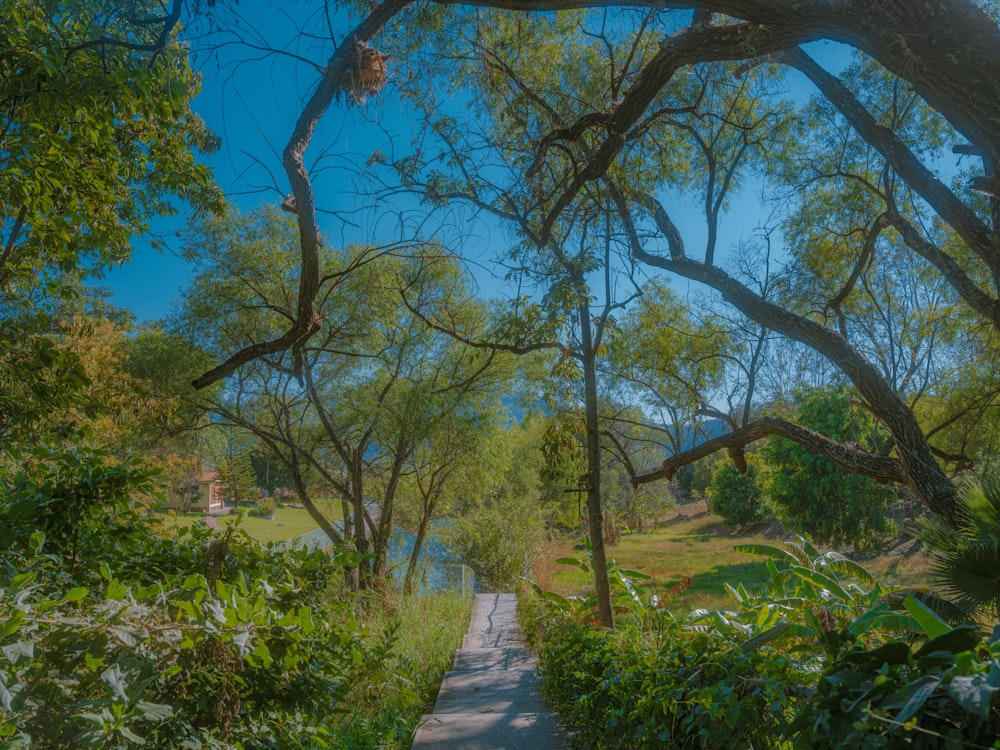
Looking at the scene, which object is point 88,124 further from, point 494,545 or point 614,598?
point 494,545

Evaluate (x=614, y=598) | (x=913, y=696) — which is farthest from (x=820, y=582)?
(x=614, y=598)

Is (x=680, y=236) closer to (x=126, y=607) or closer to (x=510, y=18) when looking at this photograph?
(x=510, y=18)

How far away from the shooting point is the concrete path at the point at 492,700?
12.3ft

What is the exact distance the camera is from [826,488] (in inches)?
609

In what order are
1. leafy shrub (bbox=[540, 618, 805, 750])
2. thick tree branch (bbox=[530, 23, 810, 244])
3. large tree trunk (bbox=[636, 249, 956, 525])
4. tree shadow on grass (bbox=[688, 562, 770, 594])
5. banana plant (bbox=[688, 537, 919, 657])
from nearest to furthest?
leafy shrub (bbox=[540, 618, 805, 750]) → banana plant (bbox=[688, 537, 919, 657]) → thick tree branch (bbox=[530, 23, 810, 244]) → large tree trunk (bbox=[636, 249, 956, 525]) → tree shadow on grass (bbox=[688, 562, 770, 594])

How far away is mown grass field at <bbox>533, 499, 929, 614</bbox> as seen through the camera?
1212 centimetres

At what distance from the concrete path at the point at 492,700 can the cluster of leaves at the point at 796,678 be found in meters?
0.30

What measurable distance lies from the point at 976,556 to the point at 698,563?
51.1ft

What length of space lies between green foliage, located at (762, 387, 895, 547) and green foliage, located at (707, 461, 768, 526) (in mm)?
8404

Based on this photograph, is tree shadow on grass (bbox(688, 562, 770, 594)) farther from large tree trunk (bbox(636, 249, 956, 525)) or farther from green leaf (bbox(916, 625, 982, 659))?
green leaf (bbox(916, 625, 982, 659))

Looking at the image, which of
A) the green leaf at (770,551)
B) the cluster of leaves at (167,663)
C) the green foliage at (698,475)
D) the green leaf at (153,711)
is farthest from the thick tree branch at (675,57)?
the green foliage at (698,475)

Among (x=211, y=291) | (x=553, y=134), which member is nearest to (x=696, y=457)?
(x=553, y=134)

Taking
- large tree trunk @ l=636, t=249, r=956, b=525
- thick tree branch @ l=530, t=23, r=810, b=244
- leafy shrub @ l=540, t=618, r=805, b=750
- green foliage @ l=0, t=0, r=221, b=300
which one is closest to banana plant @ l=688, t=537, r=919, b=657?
leafy shrub @ l=540, t=618, r=805, b=750

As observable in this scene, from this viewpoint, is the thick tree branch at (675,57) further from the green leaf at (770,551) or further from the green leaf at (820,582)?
the green leaf at (770,551)
